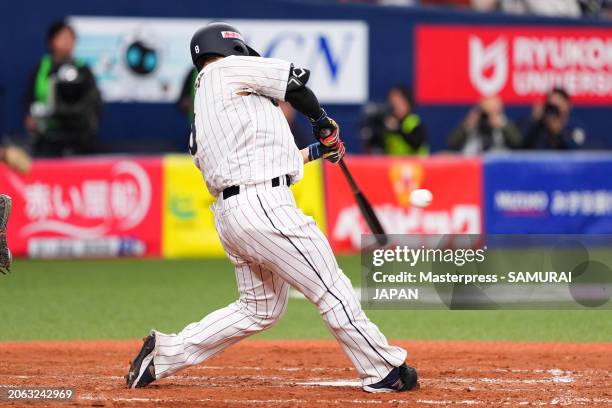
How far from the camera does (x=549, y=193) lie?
531 inches

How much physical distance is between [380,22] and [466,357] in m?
8.94

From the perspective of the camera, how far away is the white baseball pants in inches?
236

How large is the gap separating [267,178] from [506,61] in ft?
35.0

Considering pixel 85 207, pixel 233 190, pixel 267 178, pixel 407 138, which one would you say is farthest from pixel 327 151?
pixel 407 138

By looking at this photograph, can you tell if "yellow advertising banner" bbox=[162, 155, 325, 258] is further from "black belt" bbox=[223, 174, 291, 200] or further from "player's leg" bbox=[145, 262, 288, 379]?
"black belt" bbox=[223, 174, 291, 200]

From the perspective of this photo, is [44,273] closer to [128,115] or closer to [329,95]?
[128,115]

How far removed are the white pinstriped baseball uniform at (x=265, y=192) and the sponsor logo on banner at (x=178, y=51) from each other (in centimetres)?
896

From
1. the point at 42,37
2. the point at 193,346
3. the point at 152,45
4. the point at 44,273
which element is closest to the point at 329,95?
the point at 152,45

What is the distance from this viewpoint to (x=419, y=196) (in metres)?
6.80

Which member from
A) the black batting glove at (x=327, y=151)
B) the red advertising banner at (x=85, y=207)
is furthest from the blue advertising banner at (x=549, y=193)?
the black batting glove at (x=327, y=151)

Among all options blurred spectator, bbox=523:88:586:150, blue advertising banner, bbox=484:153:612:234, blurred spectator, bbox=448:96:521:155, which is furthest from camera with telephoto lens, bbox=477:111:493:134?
blue advertising banner, bbox=484:153:612:234

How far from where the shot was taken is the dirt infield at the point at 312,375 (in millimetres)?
6113

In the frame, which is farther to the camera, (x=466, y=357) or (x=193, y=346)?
(x=466, y=357)

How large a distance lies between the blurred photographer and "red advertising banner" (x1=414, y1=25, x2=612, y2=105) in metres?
1.94
